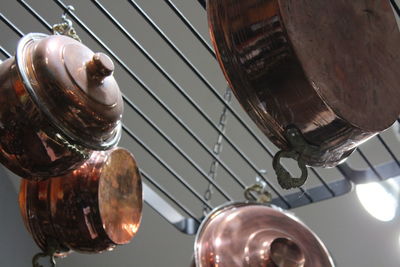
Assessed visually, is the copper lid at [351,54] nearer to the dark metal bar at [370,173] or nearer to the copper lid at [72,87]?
the copper lid at [72,87]

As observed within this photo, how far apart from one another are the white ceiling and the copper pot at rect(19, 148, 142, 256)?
3.11 feet

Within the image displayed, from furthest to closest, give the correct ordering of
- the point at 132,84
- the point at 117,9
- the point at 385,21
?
the point at 132,84
the point at 117,9
the point at 385,21

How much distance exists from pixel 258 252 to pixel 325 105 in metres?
0.37

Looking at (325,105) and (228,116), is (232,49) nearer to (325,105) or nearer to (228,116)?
(325,105)

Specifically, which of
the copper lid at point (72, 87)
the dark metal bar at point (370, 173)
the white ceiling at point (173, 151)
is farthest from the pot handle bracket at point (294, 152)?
the white ceiling at point (173, 151)

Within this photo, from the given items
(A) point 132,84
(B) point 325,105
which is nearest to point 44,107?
(B) point 325,105

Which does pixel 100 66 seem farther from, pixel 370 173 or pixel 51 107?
pixel 370 173

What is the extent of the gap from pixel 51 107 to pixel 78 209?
0.16m

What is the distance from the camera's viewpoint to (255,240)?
0.98 meters

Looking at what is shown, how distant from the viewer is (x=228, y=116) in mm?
2119

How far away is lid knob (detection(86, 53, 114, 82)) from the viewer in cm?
83

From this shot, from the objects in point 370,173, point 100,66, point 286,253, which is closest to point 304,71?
point 100,66

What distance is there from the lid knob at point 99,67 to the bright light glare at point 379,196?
0.97 m

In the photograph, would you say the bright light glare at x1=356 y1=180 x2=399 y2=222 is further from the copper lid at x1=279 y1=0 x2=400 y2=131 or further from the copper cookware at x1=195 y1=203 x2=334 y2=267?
the copper lid at x1=279 y1=0 x2=400 y2=131
